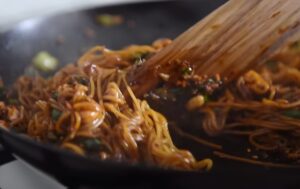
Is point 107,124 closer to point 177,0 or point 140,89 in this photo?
point 140,89

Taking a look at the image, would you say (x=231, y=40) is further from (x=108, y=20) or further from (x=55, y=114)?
(x=108, y=20)

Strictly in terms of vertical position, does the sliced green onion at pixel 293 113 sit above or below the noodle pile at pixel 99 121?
below

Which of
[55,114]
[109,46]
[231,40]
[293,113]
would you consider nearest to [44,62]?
[109,46]

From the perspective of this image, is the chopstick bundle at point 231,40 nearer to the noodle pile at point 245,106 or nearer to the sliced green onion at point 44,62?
the noodle pile at point 245,106

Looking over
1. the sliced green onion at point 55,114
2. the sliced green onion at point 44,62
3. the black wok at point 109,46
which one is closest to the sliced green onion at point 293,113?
the black wok at point 109,46

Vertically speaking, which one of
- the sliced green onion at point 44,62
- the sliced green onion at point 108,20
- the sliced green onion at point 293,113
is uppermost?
the sliced green onion at point 108,20

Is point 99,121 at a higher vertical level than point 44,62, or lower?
lower
